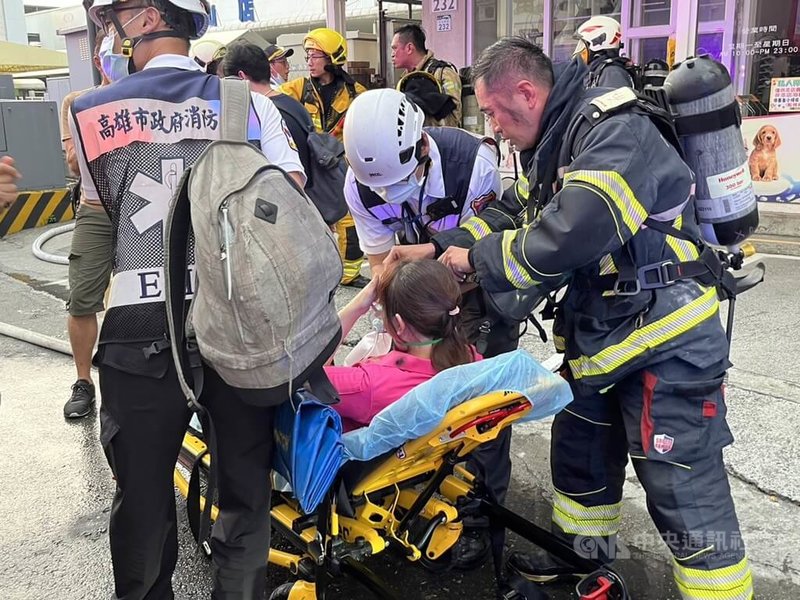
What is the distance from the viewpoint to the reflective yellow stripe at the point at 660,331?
7.27 feet

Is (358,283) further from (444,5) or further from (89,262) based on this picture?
(444,5)

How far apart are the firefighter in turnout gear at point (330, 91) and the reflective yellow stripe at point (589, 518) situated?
14.1 feet

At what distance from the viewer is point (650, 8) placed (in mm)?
9109

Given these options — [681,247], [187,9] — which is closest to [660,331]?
[681,247]

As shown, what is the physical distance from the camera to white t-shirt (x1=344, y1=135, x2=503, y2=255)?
119 inches

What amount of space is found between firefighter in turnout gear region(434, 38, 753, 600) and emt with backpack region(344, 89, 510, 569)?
0.41m

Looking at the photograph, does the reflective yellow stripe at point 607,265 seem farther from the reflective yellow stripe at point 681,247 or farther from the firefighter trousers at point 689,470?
the firefighter trousers at point 689,470

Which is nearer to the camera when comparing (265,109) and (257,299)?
(257,299)

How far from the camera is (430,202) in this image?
3066 mm

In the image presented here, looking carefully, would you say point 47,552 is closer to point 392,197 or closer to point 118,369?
point 118,369

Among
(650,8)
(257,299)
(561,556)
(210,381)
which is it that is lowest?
(561,556)

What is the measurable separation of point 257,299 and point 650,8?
8.85 metres

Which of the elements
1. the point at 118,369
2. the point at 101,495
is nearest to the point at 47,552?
the point at 101,495

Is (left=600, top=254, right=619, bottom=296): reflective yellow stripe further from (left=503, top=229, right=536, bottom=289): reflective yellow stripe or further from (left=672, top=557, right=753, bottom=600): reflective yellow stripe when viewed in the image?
(left=672, top=557, right=753, bottom=600): reflective yellow stripe
